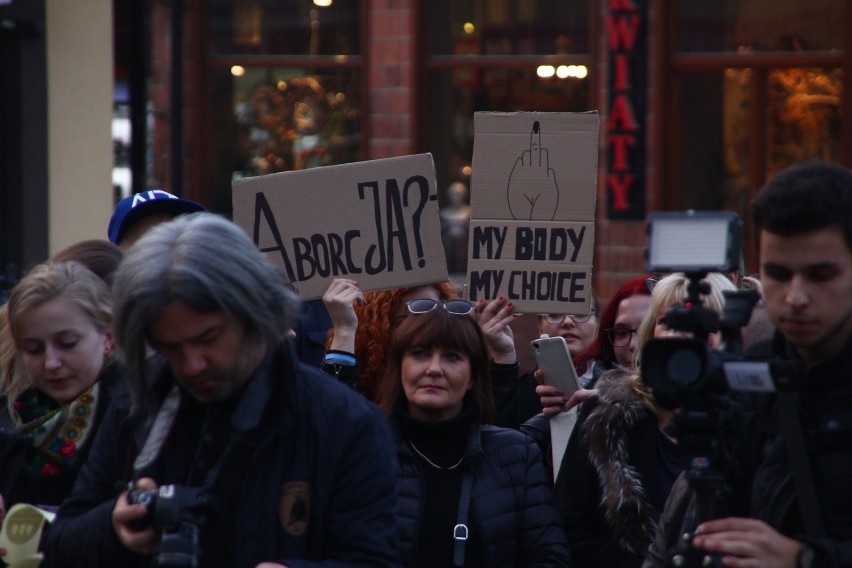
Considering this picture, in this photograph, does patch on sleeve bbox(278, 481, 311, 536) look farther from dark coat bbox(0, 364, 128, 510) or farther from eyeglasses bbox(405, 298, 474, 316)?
eyeglasses bbox(405, 298, 474, 316)

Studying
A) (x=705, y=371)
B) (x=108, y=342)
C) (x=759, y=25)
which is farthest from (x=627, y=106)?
(x=705, y=371)

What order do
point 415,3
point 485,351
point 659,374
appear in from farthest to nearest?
point 415,3
point 485,351
point 659,374

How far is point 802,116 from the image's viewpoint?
7789 millimetres

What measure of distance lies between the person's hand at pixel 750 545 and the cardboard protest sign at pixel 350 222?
2170 millimetres

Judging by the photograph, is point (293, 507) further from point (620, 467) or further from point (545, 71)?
point (545, 71)

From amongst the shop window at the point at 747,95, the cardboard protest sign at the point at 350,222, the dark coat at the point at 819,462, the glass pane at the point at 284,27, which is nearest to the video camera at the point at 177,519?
the dark coat at the point at 819,462

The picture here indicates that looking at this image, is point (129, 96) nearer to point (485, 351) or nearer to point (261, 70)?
point (261, 70)

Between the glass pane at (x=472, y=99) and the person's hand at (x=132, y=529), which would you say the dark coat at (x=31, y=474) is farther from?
the glass pane at (x=472, y=99)

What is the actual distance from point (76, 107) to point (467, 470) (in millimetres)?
5626

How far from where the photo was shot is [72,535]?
2.54 metres

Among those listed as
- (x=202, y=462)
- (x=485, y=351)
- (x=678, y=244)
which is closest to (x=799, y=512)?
(x=678, y=244)

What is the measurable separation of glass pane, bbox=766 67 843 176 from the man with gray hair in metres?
5.71

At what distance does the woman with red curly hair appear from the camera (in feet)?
13.7

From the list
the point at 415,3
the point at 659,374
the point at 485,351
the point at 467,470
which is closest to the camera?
the point at 659,374
